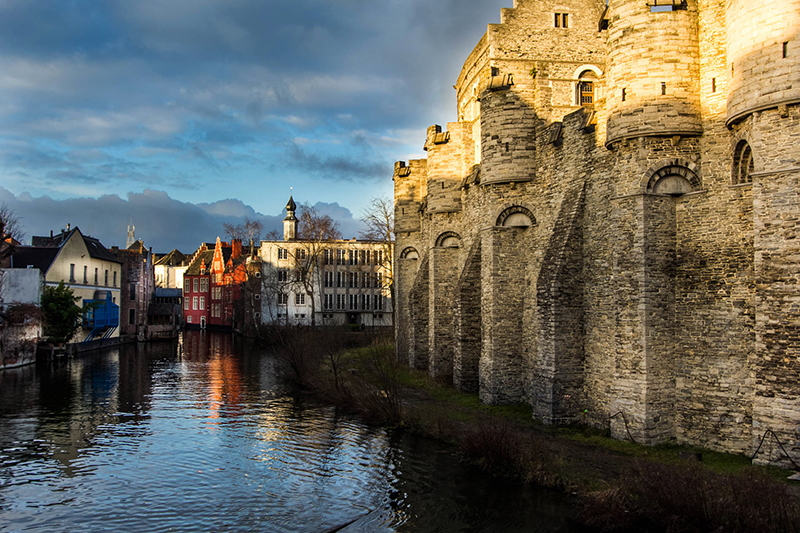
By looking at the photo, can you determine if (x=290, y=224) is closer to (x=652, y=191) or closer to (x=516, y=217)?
(x=516, y=217)

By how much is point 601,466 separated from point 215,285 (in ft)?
225

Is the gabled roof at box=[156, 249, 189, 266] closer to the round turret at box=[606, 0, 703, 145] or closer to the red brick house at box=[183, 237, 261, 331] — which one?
the red brick house at box=[183, 237, 261, 331]

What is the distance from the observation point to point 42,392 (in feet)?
87.5

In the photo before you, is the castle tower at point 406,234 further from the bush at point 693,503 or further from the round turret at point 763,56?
the bush at point 693,503

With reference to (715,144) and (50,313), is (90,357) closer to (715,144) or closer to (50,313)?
(50,313)

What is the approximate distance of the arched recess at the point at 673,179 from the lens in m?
14.7

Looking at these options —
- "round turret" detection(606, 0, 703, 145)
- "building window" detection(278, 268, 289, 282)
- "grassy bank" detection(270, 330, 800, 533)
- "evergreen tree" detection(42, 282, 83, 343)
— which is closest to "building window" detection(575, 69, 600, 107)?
"round turret" detection(606, 0, 703, 145)

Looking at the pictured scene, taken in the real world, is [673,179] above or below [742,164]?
below

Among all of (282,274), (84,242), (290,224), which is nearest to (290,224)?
(290,224)

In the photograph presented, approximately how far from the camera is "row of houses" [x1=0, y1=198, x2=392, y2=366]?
A: 41469 mm

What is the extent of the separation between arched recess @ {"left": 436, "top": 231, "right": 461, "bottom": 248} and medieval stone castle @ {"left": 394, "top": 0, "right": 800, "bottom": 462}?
6.90 m

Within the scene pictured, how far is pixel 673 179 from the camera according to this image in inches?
589

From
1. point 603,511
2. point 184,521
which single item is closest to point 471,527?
point 603,511

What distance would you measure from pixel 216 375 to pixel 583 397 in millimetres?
22882
